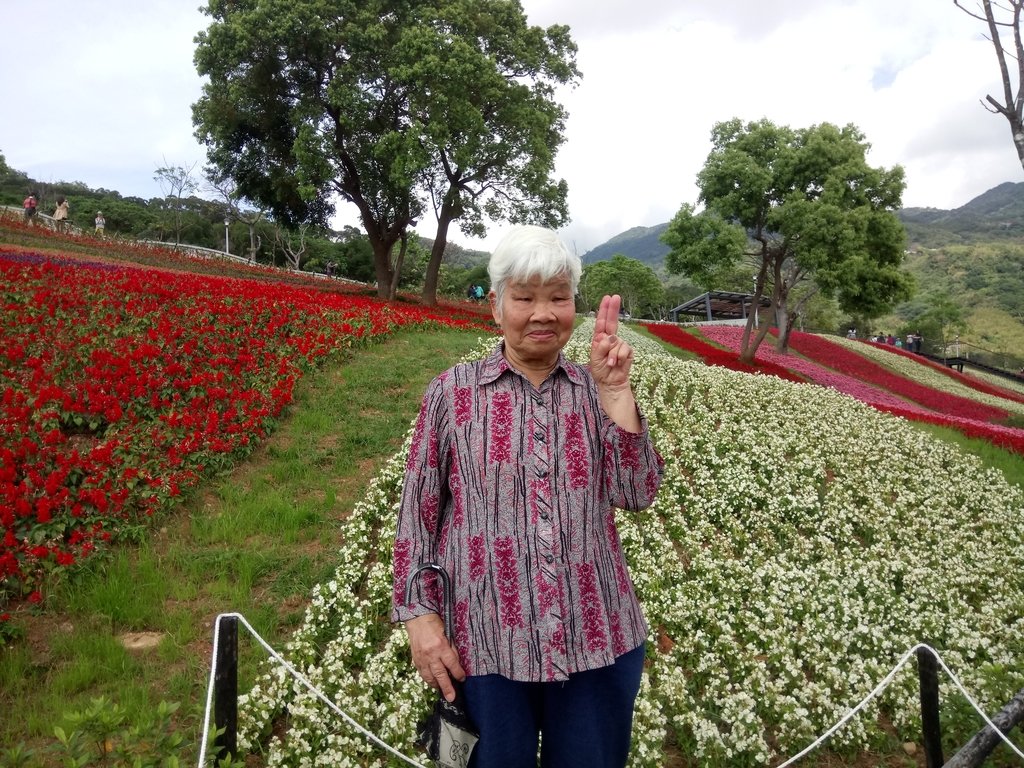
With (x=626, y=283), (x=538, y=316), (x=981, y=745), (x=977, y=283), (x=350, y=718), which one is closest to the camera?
(x=538, y=316)

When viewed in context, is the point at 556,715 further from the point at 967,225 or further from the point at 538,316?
the point at 967,225

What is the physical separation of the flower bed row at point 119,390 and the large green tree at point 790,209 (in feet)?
38.1

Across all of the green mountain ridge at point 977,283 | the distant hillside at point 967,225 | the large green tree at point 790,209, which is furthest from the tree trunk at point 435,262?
the distant hillside at point 967,225

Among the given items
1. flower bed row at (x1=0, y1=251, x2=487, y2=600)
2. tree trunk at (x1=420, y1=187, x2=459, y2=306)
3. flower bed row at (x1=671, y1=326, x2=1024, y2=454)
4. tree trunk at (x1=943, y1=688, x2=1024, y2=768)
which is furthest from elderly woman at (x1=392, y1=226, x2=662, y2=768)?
tree trunk at (x1=420, y1=187, x2=459, y2=306)

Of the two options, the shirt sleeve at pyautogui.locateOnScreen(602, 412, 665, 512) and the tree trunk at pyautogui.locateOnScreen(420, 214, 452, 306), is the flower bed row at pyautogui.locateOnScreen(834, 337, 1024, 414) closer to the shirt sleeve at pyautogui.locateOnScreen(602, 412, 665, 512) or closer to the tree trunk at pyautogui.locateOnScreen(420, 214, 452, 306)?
the tree trunk at pyautogui.locateOnScreen(420, 214, 452, 306)

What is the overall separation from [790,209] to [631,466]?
1855 cm

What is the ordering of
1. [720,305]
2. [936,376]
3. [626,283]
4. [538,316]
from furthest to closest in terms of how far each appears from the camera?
[626,283], [720,305], [936,376], [538,316]

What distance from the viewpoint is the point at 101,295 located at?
964 cm

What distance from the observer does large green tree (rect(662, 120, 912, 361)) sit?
718 inches

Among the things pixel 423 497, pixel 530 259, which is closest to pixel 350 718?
pixel 423 497

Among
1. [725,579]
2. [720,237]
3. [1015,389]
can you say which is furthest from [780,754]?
[1015,389]

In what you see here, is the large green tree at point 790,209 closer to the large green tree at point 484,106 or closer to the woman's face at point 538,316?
the large green tree at point 484,106

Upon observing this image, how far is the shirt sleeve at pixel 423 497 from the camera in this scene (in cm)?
202

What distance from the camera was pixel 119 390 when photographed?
680cm
